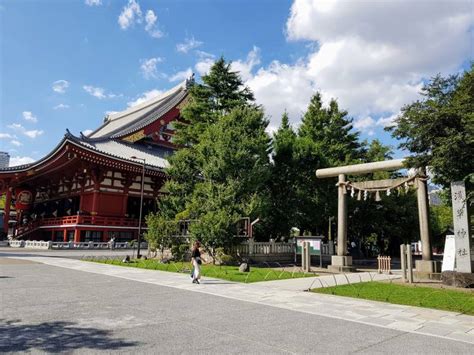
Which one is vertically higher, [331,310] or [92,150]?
[92,150]

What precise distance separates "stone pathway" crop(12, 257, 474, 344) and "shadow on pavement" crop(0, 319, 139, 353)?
15.7 feet

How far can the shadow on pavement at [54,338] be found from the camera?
573 cm

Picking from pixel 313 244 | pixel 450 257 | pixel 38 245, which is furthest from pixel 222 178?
pixel 38 245

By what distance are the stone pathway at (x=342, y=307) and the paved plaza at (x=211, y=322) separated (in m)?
0.02

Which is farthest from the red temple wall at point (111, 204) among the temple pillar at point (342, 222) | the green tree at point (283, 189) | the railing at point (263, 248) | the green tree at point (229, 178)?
the temple pillar at point (342, 222)

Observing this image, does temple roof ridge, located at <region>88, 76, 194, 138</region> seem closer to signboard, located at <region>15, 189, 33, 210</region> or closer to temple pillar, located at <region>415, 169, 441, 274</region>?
signboard, located at <region>15, 189, 33, 210</region>

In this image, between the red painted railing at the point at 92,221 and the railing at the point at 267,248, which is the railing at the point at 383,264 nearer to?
the railing at the point at 267,248

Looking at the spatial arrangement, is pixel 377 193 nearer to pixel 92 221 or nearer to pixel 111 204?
pixel 92 221

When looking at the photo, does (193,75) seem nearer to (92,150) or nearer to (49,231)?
(92,150)

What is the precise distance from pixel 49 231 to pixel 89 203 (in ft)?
31.5

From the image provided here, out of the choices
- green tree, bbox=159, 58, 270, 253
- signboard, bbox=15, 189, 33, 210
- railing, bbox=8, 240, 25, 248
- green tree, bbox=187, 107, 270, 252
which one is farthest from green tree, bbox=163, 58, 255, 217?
signboard, bbox=15, 189, 33, 210

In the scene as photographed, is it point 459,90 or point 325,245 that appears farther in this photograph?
point 325,245

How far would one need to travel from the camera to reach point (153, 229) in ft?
74.3

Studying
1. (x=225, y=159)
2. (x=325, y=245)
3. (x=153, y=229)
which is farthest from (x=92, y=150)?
(x=325, y=245)
